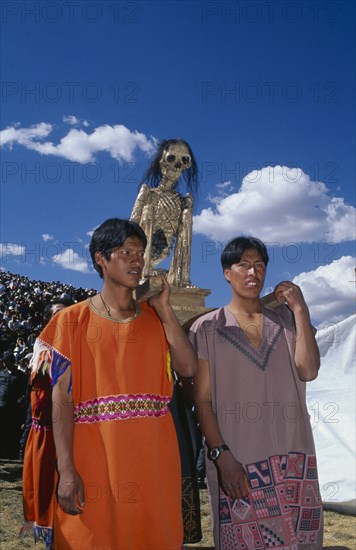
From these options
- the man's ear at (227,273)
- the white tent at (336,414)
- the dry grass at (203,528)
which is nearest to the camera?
the man's ear at (227,273)

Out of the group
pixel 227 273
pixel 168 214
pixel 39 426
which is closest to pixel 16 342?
pixel 168 214

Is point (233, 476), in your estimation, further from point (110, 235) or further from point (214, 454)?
point (110, 235)

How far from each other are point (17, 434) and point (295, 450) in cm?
635

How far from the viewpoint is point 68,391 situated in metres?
2.26

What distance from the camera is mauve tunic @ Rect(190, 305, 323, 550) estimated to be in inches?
94.3

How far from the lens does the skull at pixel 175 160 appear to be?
7.29 m

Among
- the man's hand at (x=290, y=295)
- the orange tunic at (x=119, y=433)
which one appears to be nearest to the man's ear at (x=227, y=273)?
the man's hand at (x=290, y=295)

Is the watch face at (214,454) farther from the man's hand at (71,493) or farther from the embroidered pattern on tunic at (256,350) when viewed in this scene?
the man's hand at (71,493)

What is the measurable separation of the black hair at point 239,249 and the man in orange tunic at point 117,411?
392 millimetres

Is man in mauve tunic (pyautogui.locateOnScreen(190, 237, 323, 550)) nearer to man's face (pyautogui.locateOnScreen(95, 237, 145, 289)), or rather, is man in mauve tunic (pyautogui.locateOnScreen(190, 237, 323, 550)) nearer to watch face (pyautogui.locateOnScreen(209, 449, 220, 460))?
watch face (pyautogui.locateOnScreen(209, 449, 220, 460))

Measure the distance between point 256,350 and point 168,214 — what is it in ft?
17.0

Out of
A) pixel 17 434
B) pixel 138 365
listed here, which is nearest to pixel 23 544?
pixel 138 365

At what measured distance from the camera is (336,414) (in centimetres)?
559

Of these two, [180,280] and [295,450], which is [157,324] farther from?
[180,280]
